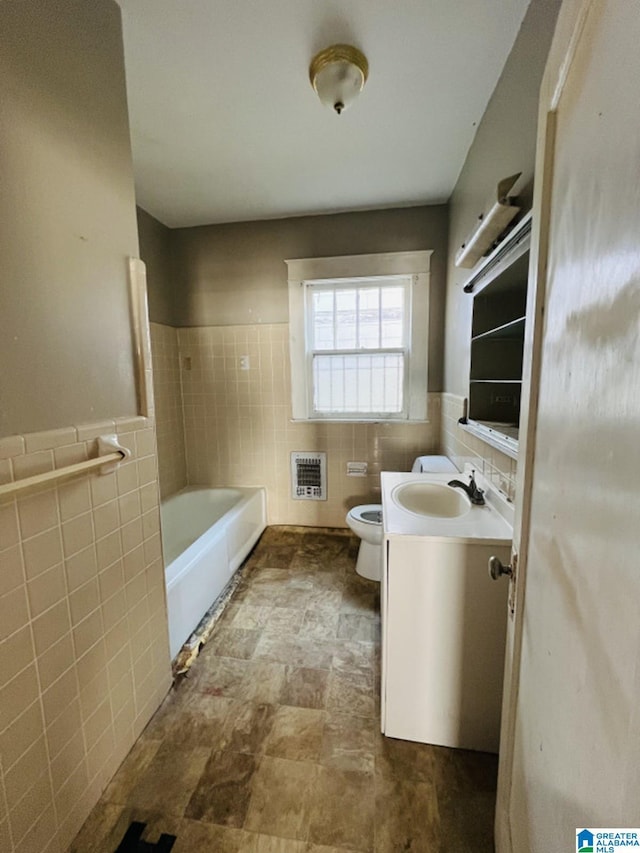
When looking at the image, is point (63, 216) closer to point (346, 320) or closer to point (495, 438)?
point (495, 438)

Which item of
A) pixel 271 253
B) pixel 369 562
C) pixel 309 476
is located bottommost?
pixel 369 562

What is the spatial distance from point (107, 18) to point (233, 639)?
2.53 m

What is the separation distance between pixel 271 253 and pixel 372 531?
2.23 meters

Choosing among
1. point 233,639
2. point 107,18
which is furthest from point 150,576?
point 107,18

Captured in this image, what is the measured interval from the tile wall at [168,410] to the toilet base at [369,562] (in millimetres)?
1635

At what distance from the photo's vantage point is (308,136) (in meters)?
1.82

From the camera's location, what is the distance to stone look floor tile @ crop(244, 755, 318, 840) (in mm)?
1038

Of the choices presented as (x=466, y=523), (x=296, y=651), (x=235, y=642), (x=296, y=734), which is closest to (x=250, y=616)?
(x=235, y=642)

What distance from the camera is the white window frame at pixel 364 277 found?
2611mm

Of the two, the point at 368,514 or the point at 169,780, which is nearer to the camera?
the point at 169,780

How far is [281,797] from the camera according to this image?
1.11 meters

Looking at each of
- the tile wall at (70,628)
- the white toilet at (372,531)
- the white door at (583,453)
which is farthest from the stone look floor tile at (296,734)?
the white toilet at (372,531)

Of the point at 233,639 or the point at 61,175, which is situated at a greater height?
the point at 61,175

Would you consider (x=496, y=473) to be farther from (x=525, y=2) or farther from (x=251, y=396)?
(x=251, y=396)
